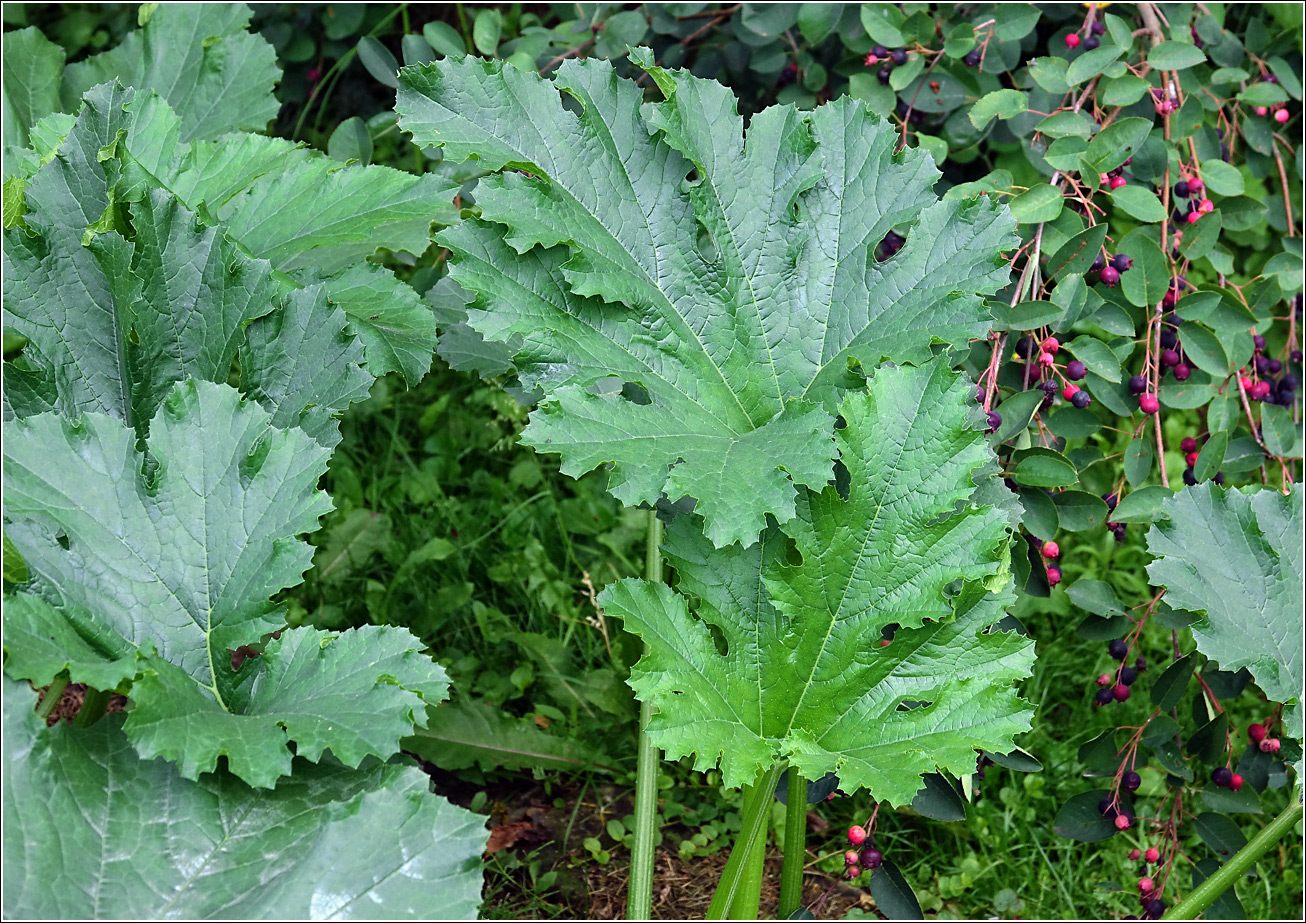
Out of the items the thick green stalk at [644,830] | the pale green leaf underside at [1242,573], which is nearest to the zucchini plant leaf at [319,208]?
the thick green stalk at [644,830]

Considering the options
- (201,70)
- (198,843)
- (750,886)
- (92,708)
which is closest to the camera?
(198,843)

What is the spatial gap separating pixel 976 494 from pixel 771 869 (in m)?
0.98

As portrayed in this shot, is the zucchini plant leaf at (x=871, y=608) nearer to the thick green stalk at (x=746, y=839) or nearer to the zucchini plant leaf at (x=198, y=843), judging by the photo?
the thick green stalk at (x=746, y=839)

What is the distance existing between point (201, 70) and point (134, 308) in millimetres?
935

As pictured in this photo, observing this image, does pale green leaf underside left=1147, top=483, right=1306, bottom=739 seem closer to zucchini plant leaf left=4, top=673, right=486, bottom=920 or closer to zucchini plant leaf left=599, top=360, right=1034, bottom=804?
zucchini plant leaf left=599, top=360, right=1034, bottom=804

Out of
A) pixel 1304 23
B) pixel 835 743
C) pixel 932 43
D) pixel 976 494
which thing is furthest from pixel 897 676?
pixel 1304 23

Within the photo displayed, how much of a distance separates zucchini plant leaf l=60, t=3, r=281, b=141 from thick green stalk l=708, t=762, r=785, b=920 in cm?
162

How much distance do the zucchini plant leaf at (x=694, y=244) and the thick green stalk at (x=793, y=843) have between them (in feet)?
1.88

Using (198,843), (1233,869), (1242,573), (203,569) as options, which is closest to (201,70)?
(203,569)

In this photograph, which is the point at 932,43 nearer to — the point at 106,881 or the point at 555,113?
the point at 555,113

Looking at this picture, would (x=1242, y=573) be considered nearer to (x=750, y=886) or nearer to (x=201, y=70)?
(x=750, y=886)

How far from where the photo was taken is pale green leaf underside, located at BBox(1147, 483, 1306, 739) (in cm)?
177

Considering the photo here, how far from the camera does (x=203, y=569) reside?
1521 millimetres

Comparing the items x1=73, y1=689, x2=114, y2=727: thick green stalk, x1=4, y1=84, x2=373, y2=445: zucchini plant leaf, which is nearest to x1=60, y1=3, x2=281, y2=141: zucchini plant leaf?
x1=4, y1=84, x2=373, y2=445: zucchini plant leaf
